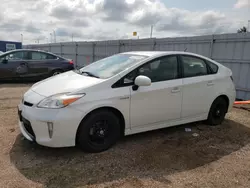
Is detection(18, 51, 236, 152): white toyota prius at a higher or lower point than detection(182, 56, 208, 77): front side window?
lower

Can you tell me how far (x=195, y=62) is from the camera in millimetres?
4535

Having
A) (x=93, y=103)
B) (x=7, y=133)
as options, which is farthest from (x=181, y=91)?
(x=7, y=133)

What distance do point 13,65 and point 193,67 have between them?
7.58 meters

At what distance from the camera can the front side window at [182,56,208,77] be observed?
436cm

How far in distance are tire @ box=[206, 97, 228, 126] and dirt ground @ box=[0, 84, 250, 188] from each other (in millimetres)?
446

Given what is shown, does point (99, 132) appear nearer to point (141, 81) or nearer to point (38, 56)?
point (141, 81)

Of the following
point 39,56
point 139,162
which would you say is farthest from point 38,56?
point 139,162

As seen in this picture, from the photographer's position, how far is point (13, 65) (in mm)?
9383

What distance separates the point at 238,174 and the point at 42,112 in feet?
9.01

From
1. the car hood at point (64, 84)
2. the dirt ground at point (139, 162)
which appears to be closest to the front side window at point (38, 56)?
the dirt ground at point (139, 162)

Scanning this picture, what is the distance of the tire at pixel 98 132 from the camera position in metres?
3.32

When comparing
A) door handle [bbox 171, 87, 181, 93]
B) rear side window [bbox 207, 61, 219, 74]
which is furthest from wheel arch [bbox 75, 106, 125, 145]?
rear side window [bbox 207, 61, 219, 74]

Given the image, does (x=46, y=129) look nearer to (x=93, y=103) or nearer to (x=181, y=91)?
(x=93, y=103)

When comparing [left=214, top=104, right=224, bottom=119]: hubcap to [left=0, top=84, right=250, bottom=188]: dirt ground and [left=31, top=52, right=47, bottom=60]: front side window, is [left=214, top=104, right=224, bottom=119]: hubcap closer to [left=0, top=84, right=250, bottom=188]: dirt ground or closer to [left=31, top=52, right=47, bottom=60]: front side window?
[left=0, top=84, right=250, bottom=188]: dirt ground
